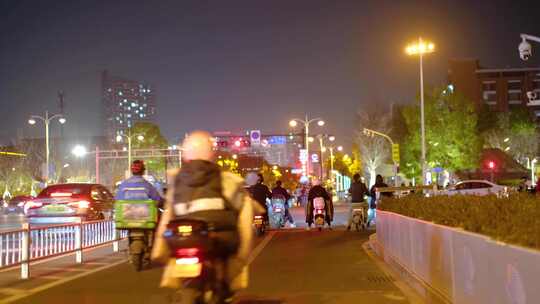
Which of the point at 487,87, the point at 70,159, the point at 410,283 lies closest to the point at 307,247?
the point at 410,283

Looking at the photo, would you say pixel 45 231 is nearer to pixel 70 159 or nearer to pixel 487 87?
pixel 70 159

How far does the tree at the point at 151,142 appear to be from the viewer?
86188mm


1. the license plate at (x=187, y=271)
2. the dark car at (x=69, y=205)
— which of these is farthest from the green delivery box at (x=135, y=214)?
the license plate at (x=187, y=271)

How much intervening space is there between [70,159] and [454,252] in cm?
9077

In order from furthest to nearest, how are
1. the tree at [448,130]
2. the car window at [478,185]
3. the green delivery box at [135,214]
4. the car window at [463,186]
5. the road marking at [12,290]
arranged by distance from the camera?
the tree at [448,130]
the car window at [463,186]
the car window at [478,185]
the green delivery box at [135,214]
the road marking at [12,290]

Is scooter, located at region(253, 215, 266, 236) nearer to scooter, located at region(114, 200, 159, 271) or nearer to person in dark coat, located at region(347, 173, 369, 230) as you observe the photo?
person in dark coat, located at region(347, 173, 369, 230)

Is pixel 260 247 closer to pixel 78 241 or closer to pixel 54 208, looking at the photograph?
pixel 78 241

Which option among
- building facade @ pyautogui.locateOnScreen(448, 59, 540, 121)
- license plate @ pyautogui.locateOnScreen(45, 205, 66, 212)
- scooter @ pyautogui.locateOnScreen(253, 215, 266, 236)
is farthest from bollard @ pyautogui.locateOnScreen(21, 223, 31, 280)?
building facade @ pyautogui.locateOnScreen(448, 59, 540, 121)

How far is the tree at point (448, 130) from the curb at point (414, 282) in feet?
181

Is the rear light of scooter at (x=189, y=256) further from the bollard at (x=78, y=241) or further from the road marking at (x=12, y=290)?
the bollard at (x=78, y=241)

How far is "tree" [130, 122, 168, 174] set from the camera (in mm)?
86188

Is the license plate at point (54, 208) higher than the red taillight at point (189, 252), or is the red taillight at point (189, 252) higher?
the license plate at point (54, 208)

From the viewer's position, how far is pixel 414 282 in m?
10.5

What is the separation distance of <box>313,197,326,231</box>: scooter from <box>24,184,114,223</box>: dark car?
22.0 ft
